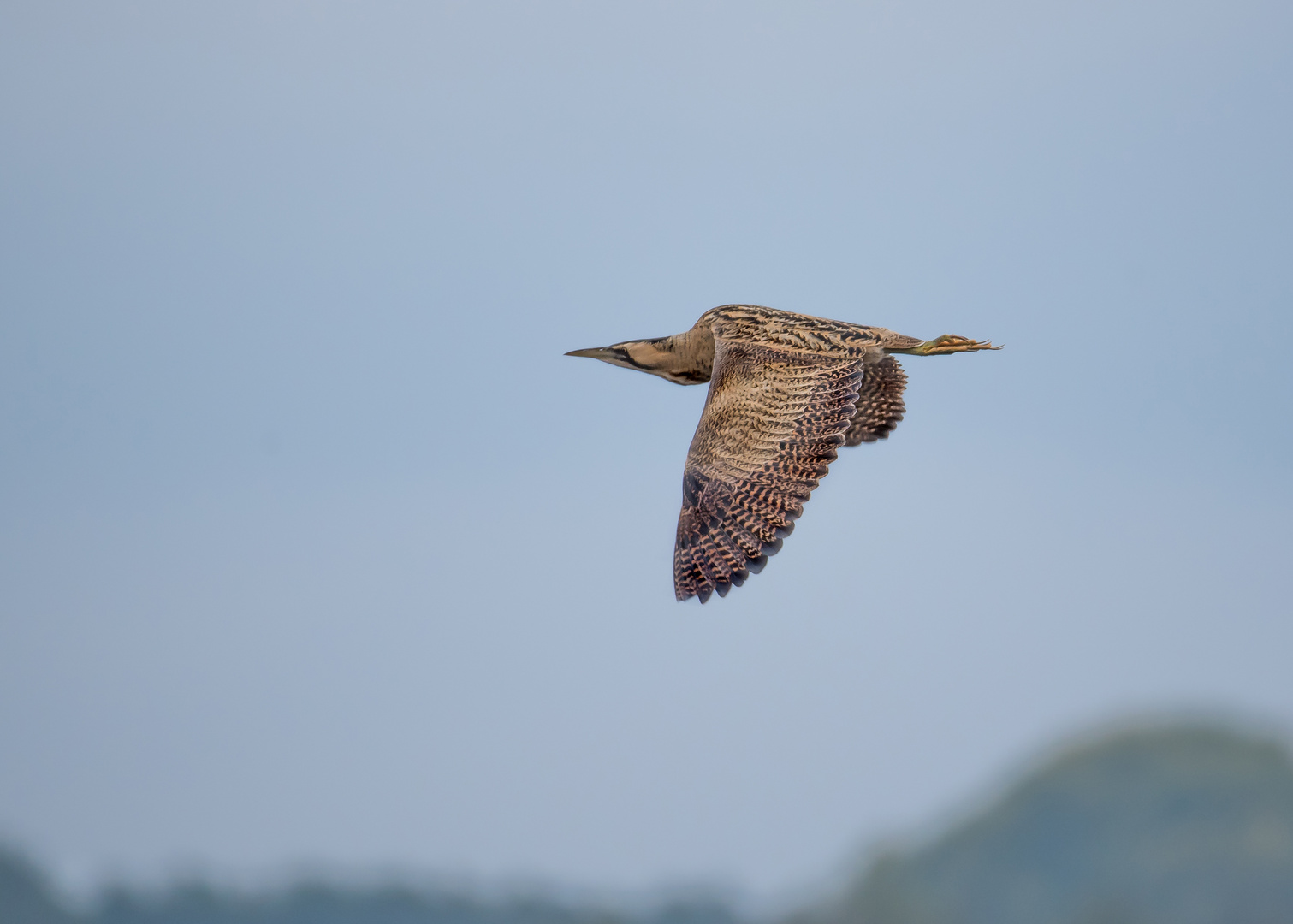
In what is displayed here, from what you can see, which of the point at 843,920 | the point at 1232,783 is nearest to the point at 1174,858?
the point at 1232,783

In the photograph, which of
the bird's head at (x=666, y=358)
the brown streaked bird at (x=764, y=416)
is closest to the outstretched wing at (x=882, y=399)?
the brown streaked bird at (x=764, y=416)

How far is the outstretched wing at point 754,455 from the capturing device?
1052 centimetres

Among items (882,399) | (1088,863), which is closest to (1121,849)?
(1088,863)

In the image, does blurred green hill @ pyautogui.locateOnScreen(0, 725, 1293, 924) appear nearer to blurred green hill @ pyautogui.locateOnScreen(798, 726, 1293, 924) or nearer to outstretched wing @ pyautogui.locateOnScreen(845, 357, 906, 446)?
blurred green hill @ pyautogui.locateOnScreen(798, 726, 1293, 924)

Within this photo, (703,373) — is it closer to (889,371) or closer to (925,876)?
(889,371)

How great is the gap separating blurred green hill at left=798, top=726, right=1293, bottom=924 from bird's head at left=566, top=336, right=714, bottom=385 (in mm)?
131491

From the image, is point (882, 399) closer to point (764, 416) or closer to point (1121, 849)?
point (764, 416)

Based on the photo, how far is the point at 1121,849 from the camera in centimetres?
15862

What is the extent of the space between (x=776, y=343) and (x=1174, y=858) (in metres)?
154

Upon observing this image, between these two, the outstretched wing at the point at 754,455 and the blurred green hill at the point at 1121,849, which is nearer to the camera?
the outstretched wing at the point at 754,455

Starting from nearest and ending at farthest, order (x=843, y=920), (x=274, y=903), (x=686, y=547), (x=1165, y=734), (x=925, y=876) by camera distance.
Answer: (x=686, y=547) → (x=843, y=920) → (x=274, y=903) → (x=925, y=876) → (x=1165, y=734)

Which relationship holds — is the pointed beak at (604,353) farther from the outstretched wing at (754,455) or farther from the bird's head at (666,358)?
the outstretched wing at (754,455)

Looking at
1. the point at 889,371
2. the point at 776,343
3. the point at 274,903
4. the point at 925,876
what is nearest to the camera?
the point at 776,343

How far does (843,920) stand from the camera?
140m
